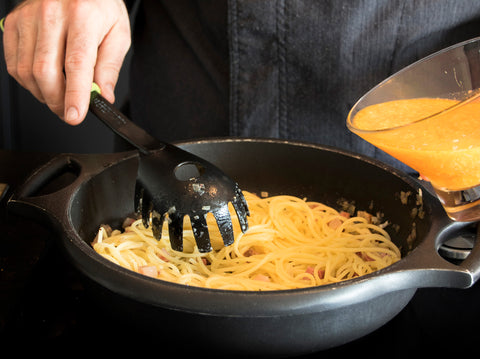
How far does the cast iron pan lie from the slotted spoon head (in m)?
0.09

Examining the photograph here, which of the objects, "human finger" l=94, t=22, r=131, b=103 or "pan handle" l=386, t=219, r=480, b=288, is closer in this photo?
"pan handle" l=386, t=219, r=480, b=288

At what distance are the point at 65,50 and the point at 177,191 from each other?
1.44ft

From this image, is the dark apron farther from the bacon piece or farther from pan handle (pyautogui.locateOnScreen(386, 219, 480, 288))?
pan handle (pyautogui.locateOnScreen(386, 219, 480, 288))

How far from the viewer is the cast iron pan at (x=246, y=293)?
72 centimetres

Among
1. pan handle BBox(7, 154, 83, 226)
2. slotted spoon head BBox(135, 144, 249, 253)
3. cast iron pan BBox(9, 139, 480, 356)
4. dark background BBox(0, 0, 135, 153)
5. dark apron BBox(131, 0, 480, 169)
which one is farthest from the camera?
dark background BBox(0, 0, 135, 153)

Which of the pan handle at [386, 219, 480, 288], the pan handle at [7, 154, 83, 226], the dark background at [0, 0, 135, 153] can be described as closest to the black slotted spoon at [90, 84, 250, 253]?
the pan handle at [7, 154, 83, 226]

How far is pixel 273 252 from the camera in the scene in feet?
3.82

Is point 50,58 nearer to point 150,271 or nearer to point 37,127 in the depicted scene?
point 150,271

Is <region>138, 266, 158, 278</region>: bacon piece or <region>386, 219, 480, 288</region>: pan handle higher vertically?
<region>386, 219, 480, 288</region>: pan handle

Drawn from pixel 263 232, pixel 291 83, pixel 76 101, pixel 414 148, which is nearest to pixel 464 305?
pixel 414 148

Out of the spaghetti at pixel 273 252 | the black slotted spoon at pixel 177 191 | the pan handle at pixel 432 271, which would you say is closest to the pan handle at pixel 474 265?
the pan handle at pixel 432 271

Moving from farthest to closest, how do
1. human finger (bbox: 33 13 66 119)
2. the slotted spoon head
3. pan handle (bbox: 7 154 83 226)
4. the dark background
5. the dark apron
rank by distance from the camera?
the dark background, the dark apron, human finger (bbox: 33 13 66 119), the slotted spoon head, pan handle (bbox: 7 154 83 226)

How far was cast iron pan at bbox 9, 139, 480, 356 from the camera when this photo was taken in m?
0.72

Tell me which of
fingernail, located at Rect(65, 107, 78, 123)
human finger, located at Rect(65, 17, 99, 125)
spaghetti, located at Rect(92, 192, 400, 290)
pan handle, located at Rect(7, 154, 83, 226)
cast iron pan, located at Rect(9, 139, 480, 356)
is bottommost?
spaghetti, located at Rect(92, 192, 400, 290)
